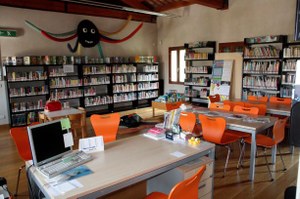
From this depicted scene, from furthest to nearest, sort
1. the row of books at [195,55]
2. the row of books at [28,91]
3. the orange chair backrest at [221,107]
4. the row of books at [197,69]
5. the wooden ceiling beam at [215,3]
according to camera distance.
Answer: the row of books at [197,69] < the row of books at [195,55] < the wooden ceiling beam at [215,3] < the row of books at [28,91] < the orange chair backrest at [221,107]

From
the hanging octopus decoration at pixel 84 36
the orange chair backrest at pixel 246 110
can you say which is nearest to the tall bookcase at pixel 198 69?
the hanging octopus decoration at pixel 84 36

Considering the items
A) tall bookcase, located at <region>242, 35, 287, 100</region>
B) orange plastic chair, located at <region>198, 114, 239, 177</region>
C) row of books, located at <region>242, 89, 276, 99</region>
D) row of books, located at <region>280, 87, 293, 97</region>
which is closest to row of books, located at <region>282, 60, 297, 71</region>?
tall bookcase, located at <region>242, 35, 287, 100</region>

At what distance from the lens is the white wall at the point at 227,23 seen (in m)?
6.59

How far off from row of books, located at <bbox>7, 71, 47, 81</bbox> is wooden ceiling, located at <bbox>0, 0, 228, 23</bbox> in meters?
1.90

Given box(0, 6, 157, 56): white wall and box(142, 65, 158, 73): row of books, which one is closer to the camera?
box(0, 6, 157, 56): white wall

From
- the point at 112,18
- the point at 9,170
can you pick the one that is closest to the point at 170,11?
the point at 112,18

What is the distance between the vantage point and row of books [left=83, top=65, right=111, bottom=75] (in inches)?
309

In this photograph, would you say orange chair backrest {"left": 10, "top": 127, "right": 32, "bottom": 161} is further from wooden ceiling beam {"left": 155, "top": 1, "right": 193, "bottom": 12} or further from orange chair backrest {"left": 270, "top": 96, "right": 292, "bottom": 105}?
wooden ceiling beam {"left": 155, "top": 1, "right": 193, "bottom": 12}

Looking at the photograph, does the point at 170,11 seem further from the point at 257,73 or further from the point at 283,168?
the point at 283,168

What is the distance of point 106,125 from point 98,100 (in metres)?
4.82

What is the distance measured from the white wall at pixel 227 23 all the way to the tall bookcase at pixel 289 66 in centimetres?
64

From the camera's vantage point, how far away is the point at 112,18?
28.7ft

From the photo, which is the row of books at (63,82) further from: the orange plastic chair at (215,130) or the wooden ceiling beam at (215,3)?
the orange plastic chair at (215,130)

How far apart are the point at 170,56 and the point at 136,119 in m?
4.02
